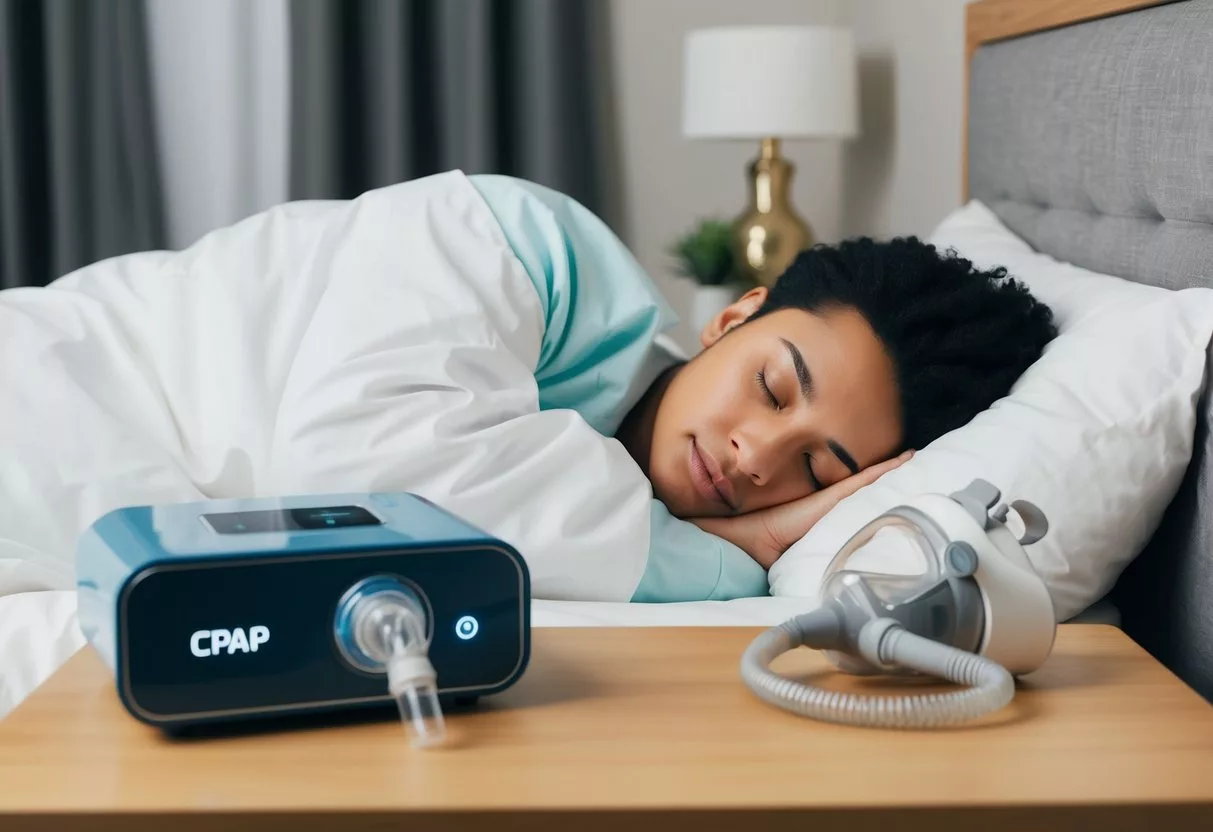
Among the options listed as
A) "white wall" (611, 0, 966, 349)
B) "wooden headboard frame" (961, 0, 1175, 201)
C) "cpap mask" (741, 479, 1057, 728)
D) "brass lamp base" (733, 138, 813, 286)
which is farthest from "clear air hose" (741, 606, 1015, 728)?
"white wall" (611, 0, 966, 349)

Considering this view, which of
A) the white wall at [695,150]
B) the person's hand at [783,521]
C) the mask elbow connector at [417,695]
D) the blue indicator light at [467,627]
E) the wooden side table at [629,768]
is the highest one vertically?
the white wall at [695,150]

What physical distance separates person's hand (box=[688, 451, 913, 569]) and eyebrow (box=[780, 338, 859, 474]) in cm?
2

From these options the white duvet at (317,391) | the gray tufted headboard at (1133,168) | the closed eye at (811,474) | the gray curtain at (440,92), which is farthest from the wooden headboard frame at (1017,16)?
the gray curtain at (440,92)

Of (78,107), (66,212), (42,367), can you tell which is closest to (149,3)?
(78,107)

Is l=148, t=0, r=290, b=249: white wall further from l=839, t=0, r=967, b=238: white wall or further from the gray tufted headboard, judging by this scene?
the gray tufted headboard

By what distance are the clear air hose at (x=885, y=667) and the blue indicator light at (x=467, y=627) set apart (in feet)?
0.51

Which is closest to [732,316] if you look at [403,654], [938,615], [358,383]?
[358,383]

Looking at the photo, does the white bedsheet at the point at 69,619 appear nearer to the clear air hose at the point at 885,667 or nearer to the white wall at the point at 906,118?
the clear air hose at the point at 885,667

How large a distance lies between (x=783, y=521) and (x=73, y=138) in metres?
2.37

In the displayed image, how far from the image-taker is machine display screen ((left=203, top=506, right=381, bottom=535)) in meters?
0.72

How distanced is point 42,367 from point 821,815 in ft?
3.03

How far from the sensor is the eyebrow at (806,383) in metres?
1.26

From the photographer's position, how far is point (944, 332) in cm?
133

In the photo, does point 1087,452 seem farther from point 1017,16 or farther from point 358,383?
point 1017,16
